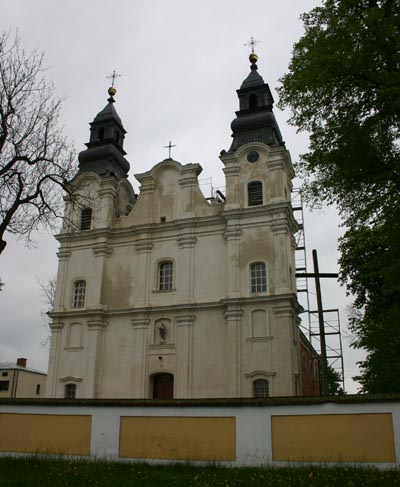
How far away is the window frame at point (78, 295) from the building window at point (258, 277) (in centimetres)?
990

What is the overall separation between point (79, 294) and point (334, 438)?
2213cm

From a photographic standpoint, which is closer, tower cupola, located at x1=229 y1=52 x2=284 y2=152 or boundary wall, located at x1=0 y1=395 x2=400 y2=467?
boundary wall, located at x1=0 y1=395 x2=400 y2=467

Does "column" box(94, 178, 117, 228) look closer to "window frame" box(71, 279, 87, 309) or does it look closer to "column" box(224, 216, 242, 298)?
"window frame" box(71, 279, 87, 309)

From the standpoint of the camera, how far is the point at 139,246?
2969cm

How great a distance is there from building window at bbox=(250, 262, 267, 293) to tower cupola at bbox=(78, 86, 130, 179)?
1166 cm

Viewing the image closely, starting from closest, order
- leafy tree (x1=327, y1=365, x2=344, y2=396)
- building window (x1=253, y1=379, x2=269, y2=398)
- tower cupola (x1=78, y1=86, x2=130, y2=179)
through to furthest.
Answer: building window (x1=253, y1=379, x2=269, y2=398) < tower cupola (x1=78, y1=86, x2=130, y2=179) < leafy tree (x1=327, y1=365, x2=344, y2=396)

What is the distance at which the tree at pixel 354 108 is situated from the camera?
12844 millimetres

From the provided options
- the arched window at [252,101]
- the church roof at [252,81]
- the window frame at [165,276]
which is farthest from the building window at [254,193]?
the church roof at [252,81]

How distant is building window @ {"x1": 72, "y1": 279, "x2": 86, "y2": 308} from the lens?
30.0 meters

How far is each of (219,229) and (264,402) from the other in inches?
700

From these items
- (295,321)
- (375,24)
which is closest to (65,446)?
(375,24)

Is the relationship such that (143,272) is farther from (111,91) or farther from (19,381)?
(19,381)

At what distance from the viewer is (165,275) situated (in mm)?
28938

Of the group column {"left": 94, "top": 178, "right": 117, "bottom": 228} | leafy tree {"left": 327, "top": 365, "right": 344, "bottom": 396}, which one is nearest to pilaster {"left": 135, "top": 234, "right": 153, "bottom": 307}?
column {"left": 94, "top": 178, "right": 117, "bottom": 228}
